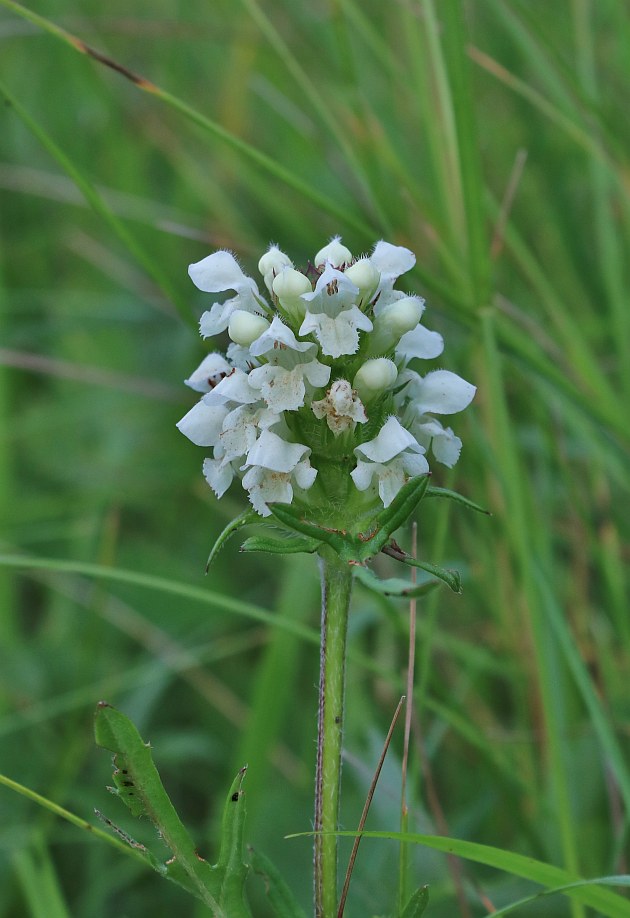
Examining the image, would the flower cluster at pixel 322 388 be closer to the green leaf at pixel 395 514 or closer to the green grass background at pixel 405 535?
the green leaf at pixel 395 514

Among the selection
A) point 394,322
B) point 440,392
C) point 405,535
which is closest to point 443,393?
point 440,392

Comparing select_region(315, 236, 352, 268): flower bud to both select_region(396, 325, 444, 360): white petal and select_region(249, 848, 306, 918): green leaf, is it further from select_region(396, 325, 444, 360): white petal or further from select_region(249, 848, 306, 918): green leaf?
Answer: select_region(249, 848, 306, 918): green leaf

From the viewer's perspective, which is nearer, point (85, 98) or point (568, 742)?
point (568, 742)

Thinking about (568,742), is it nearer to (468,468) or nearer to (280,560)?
(468,468)

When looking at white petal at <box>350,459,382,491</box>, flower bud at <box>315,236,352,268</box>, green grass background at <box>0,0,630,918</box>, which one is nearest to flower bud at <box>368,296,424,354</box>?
flower bud at <box>315,236,352,268</box>

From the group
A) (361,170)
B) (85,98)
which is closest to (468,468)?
(361,170)
